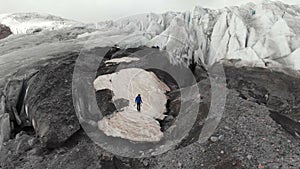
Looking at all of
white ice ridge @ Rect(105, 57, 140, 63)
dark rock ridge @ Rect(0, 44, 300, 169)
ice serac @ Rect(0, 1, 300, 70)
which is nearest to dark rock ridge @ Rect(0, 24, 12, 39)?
ice serac @ Rect(0, 1, 300, 70)

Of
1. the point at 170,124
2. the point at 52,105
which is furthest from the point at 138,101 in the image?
the point at 52,105

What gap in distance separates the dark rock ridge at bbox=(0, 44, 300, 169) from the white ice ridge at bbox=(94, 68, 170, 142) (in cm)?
65

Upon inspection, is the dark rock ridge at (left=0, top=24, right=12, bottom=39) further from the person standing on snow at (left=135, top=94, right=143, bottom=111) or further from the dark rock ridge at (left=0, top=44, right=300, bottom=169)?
the person standing on snow at (left=135, top=94, right=143, bottom=111)

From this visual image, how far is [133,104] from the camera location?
19578 mm

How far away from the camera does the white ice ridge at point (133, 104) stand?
669 inches

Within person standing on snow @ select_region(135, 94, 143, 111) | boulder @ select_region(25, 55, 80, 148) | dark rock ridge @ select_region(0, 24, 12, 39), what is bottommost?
dark rock ridge @ select_region(0, 24, 12, 39)

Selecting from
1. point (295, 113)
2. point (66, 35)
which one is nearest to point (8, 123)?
point (295, 113)

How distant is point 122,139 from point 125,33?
21.8 meters

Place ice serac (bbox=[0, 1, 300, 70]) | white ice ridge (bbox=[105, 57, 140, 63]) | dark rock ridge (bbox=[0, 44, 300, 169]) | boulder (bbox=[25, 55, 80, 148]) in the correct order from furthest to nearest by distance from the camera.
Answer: ice serac (bbox=[0, 1, 300, 70])
white ice ridge (bbox=[105, 57, 140, 63])
boulder (bbox=[25, 55, 80, 148])
dark rock ridge (bbox=[0, 44, 300, 169])

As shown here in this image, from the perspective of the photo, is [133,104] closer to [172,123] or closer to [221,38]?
[172,123]

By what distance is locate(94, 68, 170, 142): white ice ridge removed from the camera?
55.7ft

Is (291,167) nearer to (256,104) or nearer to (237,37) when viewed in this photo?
(256,104)

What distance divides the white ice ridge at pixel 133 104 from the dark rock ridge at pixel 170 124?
0.65 metres

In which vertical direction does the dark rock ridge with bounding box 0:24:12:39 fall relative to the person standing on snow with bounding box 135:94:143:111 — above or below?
below
